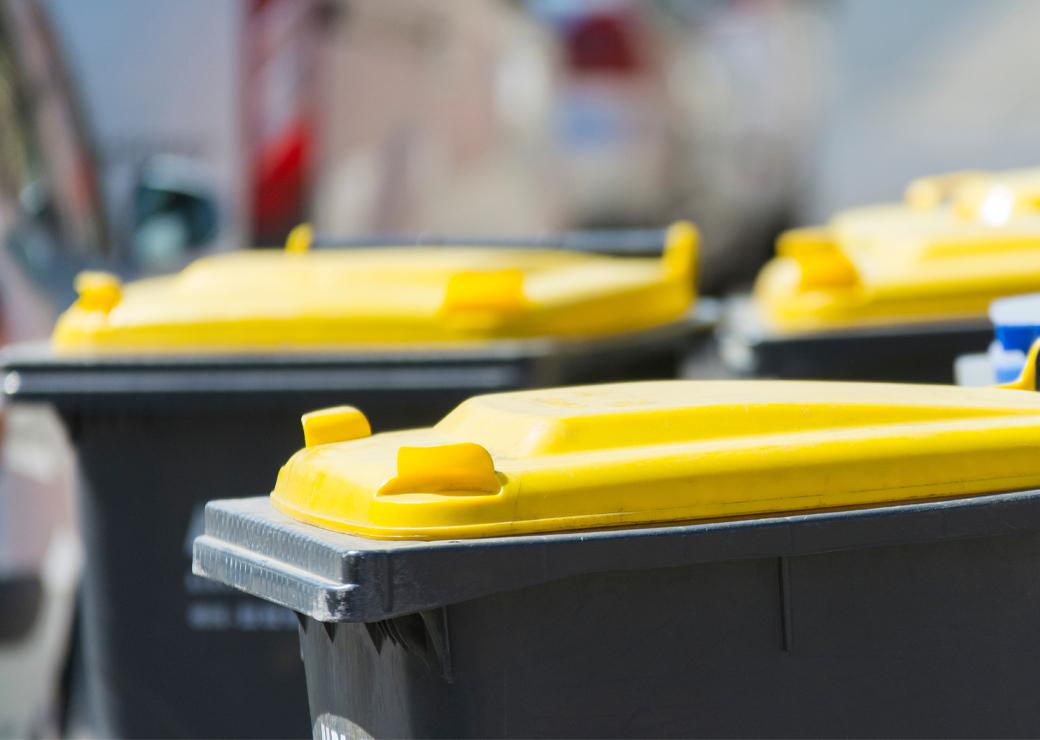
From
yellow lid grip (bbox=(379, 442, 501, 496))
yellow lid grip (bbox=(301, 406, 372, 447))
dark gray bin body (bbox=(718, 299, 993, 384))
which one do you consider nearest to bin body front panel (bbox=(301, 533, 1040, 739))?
yellow lid grip (bbox=(379, 442, 501, 496))

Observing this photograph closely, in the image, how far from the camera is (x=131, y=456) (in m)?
3.46

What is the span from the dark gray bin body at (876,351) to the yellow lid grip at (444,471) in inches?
66.6

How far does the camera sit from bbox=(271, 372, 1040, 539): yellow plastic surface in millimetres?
2107

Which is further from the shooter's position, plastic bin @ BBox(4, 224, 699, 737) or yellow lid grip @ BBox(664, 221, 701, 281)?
yellow lid grip @ BBox(664, 221, 701, 281)

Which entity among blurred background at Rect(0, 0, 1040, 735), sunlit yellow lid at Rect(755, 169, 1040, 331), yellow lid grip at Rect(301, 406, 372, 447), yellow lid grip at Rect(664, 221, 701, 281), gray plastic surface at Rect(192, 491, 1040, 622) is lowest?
gray plastic surface at Rect(192, 491, 1040, 622)

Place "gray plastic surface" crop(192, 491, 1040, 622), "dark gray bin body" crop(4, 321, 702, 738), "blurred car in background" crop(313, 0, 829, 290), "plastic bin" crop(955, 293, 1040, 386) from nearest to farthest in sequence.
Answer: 1. "gray plastic surface" crop(192, 491, 1040, 622)
2. "plastic bin" crop(955, 293, 1040, 386)
3. "dark gray bin body" crop(4, 321, 702, 738)
4. "blurred car in background" crop(313, 0, 829, 290)

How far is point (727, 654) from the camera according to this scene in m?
2.22

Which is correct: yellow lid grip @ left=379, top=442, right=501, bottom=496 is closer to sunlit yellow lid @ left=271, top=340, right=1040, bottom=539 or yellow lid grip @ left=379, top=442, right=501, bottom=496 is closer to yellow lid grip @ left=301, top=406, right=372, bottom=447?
sunlit yellow lid @ left=271, top=340, right=1040, bottom=539

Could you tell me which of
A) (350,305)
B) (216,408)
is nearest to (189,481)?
(216,408)

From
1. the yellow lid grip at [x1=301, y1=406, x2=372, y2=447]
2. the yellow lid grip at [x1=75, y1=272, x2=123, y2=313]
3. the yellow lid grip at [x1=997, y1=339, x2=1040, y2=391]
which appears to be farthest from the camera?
the yellow lid grip at [x1=75, y1=272, x2=123, y2=313]

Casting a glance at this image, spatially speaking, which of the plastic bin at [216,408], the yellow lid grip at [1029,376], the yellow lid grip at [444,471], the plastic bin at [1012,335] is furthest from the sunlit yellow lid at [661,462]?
the plastic bin at [216,408]

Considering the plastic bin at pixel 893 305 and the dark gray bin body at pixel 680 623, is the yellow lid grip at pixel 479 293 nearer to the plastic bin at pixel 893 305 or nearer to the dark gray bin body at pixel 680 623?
the plastic bin at pixel 893 305

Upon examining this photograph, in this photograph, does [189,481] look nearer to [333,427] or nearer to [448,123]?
[333,427]

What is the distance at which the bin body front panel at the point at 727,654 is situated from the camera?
84.0 inches
